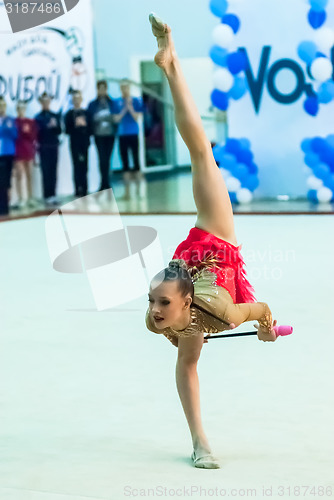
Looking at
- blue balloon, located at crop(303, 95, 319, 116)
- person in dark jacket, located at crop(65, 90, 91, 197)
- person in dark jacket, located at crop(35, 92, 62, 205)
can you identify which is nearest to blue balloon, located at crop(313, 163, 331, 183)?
blue balloon, located at crop(303, 95, 319, 116)

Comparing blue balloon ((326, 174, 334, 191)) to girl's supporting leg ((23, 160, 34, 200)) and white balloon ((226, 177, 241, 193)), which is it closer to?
white balloon ((226, 177, 241, 193))

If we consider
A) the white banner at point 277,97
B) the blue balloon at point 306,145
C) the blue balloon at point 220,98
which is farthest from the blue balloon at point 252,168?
the blue balloon at point 220,98

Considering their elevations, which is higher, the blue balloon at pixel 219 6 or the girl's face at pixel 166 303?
the blue balloon at pixel 219 6

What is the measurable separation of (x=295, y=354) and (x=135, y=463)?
4.75 feet

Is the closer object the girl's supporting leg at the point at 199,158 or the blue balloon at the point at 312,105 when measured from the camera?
the girl's supporting leg at the point at 199,158

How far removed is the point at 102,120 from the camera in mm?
10305

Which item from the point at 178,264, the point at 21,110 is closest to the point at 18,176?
the point at 21,110

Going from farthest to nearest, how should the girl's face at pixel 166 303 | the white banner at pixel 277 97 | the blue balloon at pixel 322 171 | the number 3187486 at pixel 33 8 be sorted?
1. the number 3187486 at pixel 33 8
2. the white banner at pixel 277 97
3. the blue balloon at pixel 322 171
4. the girl's face at pixel 166 303

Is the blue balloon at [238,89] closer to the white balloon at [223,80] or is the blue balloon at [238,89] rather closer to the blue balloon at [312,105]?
the white balloon at [223,80]

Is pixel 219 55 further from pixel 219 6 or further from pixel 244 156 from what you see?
pixel 244 156

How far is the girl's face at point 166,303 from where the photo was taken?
7.48ft

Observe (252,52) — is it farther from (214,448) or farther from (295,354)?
(214,448)

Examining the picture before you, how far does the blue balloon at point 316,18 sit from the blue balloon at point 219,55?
108 cm

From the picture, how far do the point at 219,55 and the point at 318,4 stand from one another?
1.32m
